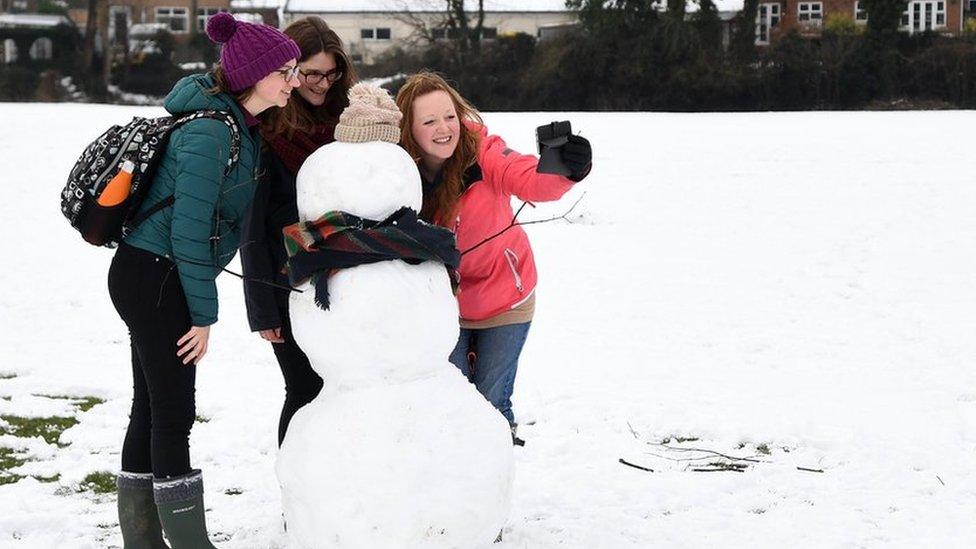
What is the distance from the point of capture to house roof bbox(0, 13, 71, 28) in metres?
39.9

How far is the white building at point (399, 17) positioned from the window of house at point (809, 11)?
871 centimetres

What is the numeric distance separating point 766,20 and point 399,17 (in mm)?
13146

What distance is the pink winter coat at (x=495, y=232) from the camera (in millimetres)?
3896

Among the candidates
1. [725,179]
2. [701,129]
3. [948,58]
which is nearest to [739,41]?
[948,58]

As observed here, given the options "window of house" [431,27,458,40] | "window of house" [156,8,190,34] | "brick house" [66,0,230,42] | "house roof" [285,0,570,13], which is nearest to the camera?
"window of house" [431,27,458,40]

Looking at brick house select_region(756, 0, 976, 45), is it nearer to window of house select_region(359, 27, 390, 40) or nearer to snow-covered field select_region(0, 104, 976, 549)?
window of house select_region(359, 27, 390, 40)

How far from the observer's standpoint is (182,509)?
357 cm

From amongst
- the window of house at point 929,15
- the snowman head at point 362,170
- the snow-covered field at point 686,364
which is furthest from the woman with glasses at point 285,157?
the window of house at point 929,15

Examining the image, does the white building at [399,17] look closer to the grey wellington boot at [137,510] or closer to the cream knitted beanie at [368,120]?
the grey wellington boot at [137,510]

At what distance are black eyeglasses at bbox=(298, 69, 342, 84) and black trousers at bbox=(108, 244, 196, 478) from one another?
2.49 feet

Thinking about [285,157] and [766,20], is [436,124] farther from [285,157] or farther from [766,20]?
[766,20]

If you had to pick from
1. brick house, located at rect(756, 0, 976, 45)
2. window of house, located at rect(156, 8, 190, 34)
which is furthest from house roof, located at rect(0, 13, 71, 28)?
brick house, located at rect(756, 0, 976, 45)

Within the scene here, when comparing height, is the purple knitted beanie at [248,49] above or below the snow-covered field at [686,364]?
above

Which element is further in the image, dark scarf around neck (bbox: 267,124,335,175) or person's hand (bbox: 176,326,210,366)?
dark scarf around neck (bbox: 267,124,335,175)
